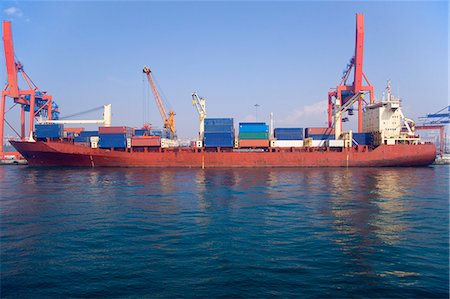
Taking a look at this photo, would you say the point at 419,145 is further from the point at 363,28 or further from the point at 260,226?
the point at 260,226

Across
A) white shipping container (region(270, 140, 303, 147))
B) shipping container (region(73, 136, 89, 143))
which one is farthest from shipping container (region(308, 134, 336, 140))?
shipping container (region(73, 136, 89, 143))

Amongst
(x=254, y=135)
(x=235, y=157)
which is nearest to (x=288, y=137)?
(x=254, y=135)

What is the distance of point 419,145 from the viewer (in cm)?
5322

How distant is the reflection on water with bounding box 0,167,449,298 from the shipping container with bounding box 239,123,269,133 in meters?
33.7

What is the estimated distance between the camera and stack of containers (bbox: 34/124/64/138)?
56.7 metres

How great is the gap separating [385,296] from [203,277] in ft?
18.7

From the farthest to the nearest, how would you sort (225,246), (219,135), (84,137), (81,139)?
(84,137), (81,139), (219,135), (225,246)

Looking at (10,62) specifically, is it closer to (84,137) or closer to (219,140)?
(84,137)

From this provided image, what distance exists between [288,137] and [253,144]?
7.93 m

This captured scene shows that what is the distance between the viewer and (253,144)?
184ft

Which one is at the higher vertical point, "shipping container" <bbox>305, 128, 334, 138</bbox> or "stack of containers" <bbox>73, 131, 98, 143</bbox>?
"shipping container" <bbox>305, 128, 334, 138</bbox>

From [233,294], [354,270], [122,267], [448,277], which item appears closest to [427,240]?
[448,277]

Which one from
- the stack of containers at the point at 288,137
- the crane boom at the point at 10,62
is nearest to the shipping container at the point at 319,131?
the stack of containers at the point at 288,137

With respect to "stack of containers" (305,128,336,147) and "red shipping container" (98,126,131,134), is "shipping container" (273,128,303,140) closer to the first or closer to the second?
"stack of containers" (305,128,336,147)
